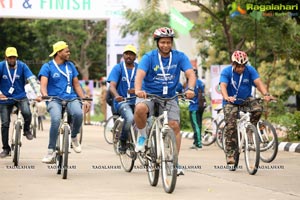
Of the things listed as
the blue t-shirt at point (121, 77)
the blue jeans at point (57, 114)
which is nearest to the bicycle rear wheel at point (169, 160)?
the blue jeans at point (57, 114)

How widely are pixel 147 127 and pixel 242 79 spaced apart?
9.15 feet

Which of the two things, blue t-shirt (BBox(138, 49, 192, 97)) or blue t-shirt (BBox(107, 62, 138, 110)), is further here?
blue t-shirt (BBox(107, 62, 138, 110))

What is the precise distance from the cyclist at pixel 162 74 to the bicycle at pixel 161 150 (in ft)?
0.55

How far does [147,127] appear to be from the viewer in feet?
36.9

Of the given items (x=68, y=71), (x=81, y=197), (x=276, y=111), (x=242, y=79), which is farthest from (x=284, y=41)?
(x=81, y=197)

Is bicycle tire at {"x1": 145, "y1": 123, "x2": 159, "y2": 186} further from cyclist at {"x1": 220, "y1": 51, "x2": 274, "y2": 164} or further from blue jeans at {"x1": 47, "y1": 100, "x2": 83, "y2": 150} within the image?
cyclist at {"x1": 220, "y1": 51, "x2": 274, "y2": 164}

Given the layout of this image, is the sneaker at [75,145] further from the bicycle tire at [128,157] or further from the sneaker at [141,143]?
the sneaker at [141,143]

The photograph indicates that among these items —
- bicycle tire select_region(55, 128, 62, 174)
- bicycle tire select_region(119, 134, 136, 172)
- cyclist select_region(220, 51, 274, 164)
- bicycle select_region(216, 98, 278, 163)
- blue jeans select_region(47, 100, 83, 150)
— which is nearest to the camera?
bicycle tire select_region(55, 128, 62, 174)

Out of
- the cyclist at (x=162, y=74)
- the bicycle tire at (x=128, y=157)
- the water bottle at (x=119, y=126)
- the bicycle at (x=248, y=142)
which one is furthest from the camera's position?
the water bottle at (x=119, y=126)

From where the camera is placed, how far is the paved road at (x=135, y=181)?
32.5ft

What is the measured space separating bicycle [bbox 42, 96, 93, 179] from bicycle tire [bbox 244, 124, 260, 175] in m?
2.45

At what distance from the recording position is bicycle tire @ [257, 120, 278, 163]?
47.8 ft

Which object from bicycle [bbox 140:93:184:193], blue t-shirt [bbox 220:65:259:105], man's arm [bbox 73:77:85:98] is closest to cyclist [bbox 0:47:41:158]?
man's arm [bbox 73:77:85:98]

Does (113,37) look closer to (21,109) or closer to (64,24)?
(21,109)
